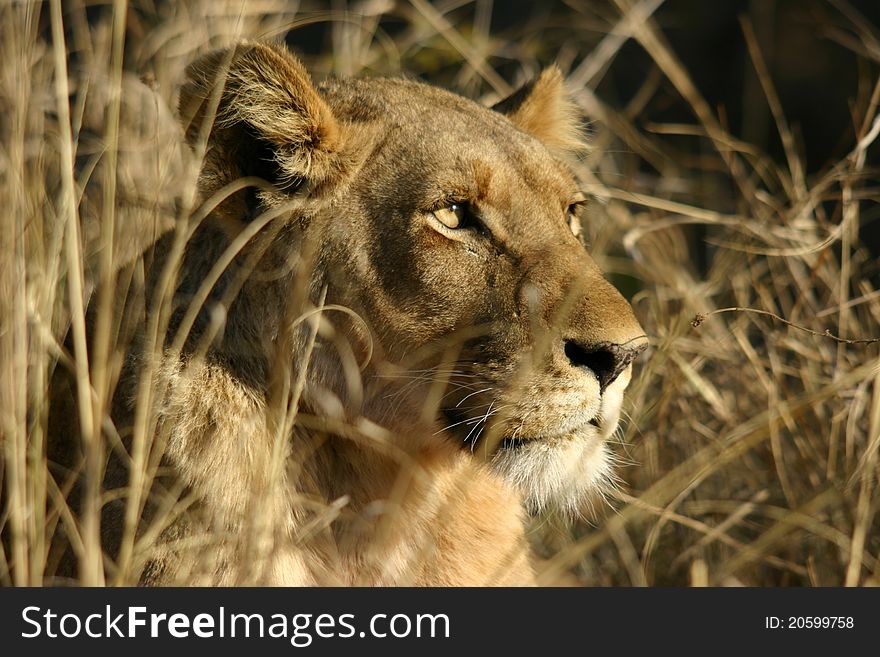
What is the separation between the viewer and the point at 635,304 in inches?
195

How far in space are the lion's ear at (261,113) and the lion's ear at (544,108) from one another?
867 mm

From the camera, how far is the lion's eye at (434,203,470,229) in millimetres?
2838

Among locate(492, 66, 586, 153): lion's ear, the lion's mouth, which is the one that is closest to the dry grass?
the lion's mouth

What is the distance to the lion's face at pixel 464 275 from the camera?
2.64 meters

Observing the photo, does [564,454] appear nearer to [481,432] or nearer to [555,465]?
[555,465]

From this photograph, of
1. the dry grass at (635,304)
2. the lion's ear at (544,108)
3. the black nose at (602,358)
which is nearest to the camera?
the black nose at (602,358)

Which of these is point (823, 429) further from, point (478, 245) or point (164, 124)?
point (164, 124)

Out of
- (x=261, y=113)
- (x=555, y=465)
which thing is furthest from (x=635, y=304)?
(x=261, y=113)

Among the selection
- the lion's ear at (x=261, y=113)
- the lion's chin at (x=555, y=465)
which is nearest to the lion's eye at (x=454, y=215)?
the lion's ear at (x=261, y=113)

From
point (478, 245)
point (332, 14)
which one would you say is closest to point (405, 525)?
point (478, 245)

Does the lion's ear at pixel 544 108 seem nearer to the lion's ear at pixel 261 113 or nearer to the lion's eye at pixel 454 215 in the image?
the lion's eye at pixel 454 215

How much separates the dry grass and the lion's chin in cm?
13

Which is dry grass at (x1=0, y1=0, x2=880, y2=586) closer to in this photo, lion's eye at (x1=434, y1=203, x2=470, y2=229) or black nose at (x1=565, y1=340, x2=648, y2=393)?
black nose at (x1=565, y1=340, x2=648, y2=393)

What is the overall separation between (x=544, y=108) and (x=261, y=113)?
3.69ft
